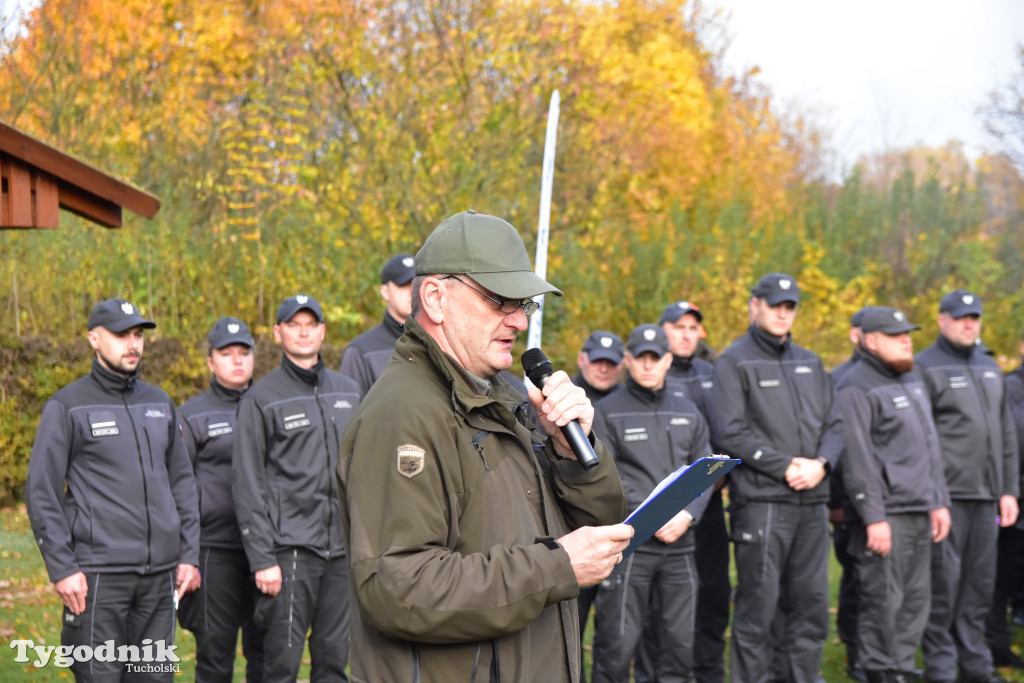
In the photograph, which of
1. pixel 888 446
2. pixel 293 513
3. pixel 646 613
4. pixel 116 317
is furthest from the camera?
pixel 888 446

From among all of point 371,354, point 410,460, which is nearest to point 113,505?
point 371,354

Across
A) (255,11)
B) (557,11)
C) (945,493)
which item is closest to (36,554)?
(945,493)

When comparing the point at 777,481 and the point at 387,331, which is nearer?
the point at 777,481

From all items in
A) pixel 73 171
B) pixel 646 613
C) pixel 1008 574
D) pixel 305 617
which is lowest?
pixel 1008 574

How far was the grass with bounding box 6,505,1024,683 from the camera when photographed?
6.84m

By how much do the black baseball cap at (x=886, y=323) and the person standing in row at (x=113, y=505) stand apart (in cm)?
449

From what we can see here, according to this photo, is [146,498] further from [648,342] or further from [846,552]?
[846,552]

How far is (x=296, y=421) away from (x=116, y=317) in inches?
43.3

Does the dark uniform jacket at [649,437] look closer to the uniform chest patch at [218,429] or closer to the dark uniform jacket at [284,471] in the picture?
the dark uniform jacket at [284,471]

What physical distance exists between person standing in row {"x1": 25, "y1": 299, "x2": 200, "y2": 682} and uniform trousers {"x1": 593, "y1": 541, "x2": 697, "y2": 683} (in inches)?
92.1

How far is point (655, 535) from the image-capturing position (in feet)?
19.4

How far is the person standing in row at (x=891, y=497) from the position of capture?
253 inches

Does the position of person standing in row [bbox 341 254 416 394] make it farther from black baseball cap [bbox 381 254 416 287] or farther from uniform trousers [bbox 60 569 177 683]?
uniform trousers [bbox 60 569 177 683]

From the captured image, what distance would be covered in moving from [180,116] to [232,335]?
960 centimetres
